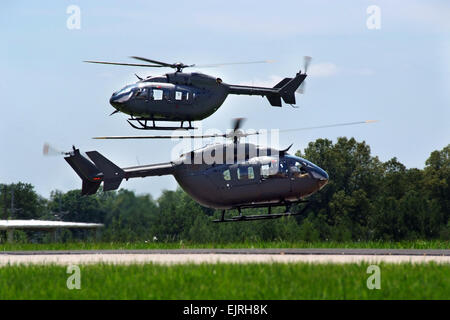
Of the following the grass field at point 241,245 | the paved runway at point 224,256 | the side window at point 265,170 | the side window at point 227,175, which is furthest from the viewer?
the side window at point 227,175

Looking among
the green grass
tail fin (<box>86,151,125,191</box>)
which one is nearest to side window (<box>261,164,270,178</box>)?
tail fin (<box>86,151,125,191</box>)

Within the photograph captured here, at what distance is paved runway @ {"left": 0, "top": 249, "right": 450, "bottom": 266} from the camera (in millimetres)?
25438

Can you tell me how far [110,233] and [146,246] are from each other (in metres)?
2.62

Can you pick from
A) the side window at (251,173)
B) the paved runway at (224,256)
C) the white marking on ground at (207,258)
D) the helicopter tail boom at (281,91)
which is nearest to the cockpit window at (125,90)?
the side window at (251,173)

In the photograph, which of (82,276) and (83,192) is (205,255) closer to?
(82,276)

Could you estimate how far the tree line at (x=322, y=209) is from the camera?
33438mm

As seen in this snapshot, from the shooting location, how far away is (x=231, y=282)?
19.9 m

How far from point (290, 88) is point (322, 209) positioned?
5449cm

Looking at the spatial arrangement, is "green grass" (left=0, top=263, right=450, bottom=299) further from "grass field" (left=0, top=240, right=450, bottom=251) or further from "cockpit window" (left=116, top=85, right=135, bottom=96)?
"cockpit window" (left=116, top=85, right=135, bottom=96)

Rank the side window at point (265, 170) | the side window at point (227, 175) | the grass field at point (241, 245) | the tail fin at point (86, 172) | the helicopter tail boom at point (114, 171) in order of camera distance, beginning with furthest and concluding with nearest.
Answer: the tail fin at point (86, 172) < the helicopter tail boom at point (114, 171) < the side window at point (227, 175) < the side window at point (265, 170) < the grass field at point (241, 245)

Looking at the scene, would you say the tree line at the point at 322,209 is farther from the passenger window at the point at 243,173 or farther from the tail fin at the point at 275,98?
the tail fin at the point at 275,98

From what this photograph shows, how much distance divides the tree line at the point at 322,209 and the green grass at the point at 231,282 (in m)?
9.88

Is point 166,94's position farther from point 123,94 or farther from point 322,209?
point 322,209

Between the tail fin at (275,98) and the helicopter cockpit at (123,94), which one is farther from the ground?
the tail fin at (275,98)
